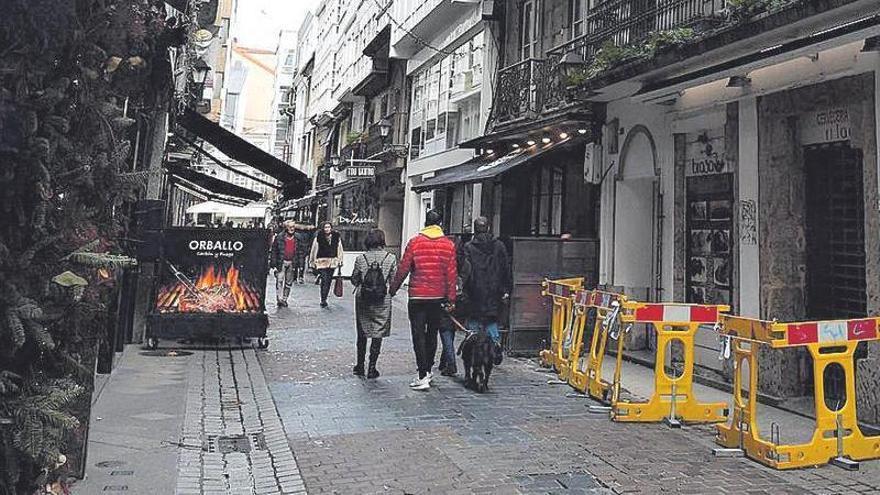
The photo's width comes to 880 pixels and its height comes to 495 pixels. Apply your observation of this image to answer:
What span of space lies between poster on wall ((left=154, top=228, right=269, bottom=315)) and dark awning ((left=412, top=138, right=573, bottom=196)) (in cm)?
421

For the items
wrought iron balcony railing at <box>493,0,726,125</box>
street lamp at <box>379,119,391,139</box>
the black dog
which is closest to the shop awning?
street lamp at <box>379,119,391,139</box>

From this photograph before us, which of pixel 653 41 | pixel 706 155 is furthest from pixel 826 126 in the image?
pixel 653 41

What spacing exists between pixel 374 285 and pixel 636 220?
4.98 metres

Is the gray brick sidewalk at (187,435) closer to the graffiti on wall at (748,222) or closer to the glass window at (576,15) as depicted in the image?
the graffiti on wall at (748,222)

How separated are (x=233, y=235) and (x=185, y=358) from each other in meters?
1.90

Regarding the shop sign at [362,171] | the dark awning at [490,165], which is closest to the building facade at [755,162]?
the dark awning at [490,165]

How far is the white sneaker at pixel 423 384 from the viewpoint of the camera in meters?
8.17

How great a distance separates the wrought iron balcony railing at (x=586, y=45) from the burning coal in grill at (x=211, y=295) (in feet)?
19.5

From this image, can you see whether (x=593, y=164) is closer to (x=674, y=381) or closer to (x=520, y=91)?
(x=520, y=91)

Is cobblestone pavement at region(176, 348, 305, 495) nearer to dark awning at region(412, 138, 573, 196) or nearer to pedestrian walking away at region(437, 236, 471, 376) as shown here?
pedestrian walking away at region(437, 236, 471, 376)

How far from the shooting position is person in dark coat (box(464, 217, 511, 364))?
29.2ft

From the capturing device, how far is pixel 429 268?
834cm

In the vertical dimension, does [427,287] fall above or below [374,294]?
above

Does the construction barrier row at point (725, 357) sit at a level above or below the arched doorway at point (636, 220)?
below
